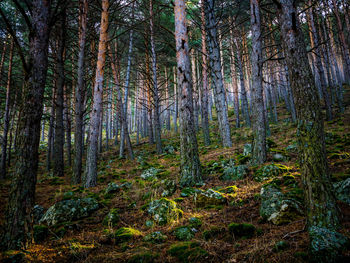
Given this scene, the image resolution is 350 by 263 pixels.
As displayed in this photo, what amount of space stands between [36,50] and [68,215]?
3.01m

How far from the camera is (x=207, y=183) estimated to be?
4.40m

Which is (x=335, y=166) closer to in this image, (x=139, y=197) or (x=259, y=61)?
(x=259, y=61)

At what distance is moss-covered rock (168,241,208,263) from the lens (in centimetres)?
184

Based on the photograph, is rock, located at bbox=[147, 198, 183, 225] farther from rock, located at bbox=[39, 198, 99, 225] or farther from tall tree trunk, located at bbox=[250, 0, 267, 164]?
tall tree trunk, located at bbox=[250, 0, 267, 164]

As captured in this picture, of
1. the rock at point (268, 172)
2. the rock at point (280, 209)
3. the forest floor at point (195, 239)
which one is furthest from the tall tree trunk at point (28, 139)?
the rock at point (268, 172)

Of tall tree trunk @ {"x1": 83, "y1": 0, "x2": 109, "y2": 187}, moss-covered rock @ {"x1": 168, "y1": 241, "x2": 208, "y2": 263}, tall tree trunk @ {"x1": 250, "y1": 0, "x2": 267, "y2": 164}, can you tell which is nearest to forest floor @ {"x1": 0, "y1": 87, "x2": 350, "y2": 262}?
moss-covered rock @ {"x1": 168, "y1": 241, "x2": 208, "y2": 263}

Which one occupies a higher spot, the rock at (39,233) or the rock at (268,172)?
the rock at (268,172)

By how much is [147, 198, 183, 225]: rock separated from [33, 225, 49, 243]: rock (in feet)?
5.46

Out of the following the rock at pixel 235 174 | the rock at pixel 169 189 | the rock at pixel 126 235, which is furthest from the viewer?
the rock at pixel 235 174

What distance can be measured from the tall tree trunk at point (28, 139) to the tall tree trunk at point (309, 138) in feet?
12.1

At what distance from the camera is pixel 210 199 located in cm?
337

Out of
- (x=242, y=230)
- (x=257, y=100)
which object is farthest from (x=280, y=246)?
(x=257, y=100)

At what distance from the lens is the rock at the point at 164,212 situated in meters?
2.92

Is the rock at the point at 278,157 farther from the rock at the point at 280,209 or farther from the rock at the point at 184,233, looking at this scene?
the rock at the point at 184,233
